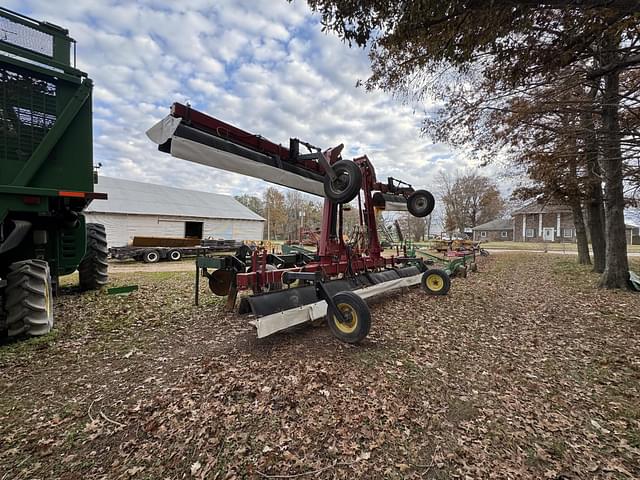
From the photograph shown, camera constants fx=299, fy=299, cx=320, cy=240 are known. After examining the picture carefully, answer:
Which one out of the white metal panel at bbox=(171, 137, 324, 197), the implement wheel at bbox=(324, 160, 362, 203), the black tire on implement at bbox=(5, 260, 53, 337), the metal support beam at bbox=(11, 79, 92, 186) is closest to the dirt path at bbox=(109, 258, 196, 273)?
the black tire on implement at bbox=(5, 260, 53, 337)

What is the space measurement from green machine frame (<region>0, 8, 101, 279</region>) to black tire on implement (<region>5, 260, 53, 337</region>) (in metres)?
0.53

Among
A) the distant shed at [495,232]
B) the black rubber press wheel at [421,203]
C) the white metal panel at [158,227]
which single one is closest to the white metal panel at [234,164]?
the black rubber press wheel at [421,203]

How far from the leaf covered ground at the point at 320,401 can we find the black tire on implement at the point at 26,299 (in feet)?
0.86

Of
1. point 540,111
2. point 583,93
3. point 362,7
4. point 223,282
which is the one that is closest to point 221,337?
point 223,282

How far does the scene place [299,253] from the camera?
6.25 m

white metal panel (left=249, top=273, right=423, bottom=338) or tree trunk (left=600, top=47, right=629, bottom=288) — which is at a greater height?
tree trunk (left=600, top=47, right=629, bottom=288)

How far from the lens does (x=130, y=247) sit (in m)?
15.2

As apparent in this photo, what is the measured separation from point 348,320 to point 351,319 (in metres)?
0.05

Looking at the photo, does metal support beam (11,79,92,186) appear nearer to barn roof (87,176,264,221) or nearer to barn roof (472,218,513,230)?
barn roof (87,176,264,221)

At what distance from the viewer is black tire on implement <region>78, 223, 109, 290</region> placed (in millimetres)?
7191

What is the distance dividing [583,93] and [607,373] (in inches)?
292

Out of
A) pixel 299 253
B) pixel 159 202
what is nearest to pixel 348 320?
pixel 299 253

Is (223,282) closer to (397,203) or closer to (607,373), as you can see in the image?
(397,203)

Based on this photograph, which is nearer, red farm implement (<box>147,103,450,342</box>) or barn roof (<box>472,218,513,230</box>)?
red farm implement (<box>147,103,450,342</box>)
